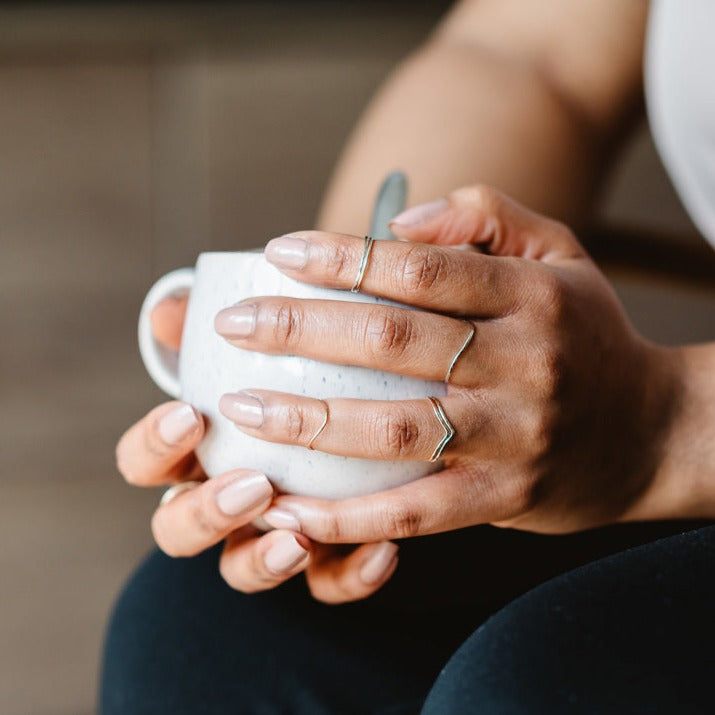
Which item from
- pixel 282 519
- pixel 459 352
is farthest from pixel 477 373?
pixel 282 519

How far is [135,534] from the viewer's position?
4.15 feet

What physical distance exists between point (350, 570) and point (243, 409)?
0.47 ft

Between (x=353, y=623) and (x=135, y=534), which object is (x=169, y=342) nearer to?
(x=353, y=623)

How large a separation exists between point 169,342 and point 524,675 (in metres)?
0.30

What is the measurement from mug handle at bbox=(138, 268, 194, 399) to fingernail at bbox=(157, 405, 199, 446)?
0.04m

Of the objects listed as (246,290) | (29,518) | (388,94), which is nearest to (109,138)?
(29,518)

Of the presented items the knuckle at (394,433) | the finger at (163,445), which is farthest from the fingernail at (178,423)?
the knuckle at (394,433)

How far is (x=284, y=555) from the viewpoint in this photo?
0.46 meters

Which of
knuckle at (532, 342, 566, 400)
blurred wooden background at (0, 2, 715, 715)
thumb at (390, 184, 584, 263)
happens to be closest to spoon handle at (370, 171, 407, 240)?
thumb at (390, 184, 584, 263)

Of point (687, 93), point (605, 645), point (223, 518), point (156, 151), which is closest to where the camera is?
point (605, 645)

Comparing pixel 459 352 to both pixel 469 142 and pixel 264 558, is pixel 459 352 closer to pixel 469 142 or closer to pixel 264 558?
pixel 264 558

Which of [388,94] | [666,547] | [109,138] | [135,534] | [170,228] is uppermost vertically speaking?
[388,94]

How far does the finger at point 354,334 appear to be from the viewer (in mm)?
391

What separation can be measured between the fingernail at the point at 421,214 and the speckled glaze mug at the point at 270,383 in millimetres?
87
